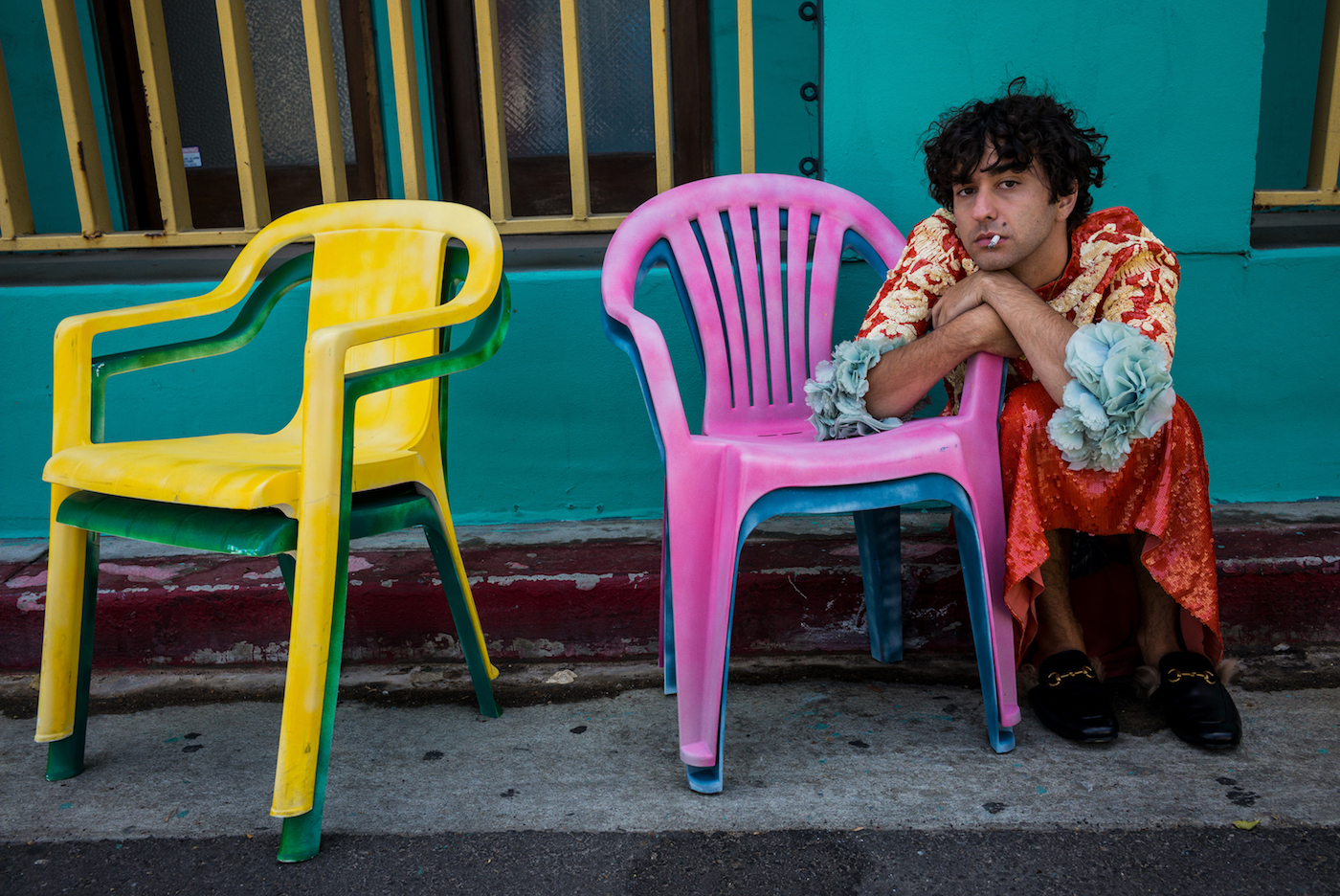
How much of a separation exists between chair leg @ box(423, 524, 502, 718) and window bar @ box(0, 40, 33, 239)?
1.91m

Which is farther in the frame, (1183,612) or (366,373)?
(1183,612)

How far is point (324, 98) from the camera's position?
2.59 m

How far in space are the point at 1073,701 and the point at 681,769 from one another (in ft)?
2.54

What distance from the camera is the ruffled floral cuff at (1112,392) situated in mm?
1537

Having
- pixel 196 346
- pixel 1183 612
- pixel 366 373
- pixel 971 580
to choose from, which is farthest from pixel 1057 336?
pixel 196 346

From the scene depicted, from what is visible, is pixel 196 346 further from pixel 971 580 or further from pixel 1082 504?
pixel 1082 504

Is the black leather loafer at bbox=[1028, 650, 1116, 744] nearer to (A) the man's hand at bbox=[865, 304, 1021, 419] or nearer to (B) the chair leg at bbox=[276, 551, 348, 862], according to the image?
(A) the man's hand at bbox=[865, 304, 1021, 419]

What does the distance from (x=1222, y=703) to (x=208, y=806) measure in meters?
1.91

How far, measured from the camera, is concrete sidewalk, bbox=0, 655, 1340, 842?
1583mm

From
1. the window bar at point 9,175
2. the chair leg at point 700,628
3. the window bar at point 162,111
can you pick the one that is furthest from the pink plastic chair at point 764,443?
the window bar at point 9,175

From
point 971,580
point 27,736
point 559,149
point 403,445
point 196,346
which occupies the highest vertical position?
point 559,149

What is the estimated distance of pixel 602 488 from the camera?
8.73 ft

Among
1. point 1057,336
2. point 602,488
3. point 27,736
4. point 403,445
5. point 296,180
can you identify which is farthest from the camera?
point 296,180

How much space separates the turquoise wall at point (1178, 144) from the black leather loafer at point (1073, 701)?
3.55 ft
